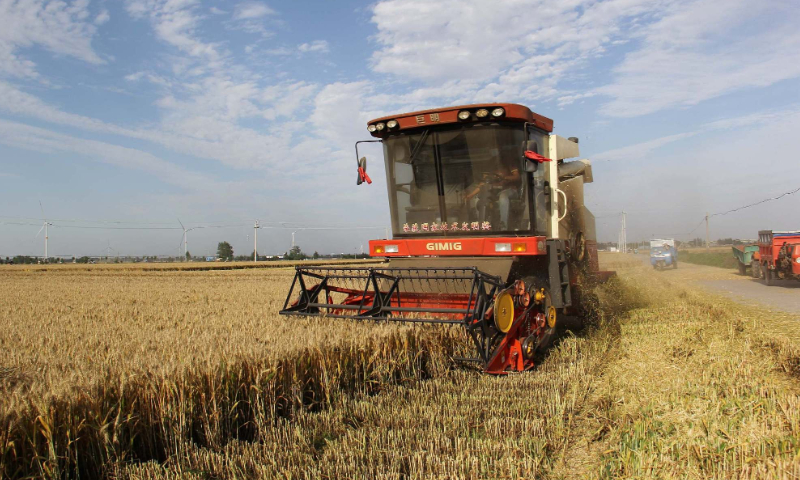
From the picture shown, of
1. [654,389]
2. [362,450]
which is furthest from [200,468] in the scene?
[654,389]

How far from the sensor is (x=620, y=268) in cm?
1348

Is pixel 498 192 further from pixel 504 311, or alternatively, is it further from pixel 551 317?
pixel 504 311

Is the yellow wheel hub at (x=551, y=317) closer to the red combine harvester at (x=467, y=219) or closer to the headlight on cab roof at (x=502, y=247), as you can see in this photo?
the red combine harvester at (x=467, y=219)


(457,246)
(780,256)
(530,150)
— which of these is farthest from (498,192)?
(780,256)

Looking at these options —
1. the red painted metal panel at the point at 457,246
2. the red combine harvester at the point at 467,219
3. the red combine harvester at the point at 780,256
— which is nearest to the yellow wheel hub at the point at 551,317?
the red combine harvester at the point at 467,219

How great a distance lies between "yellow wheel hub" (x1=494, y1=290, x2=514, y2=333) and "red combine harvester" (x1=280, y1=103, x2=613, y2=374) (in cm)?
21

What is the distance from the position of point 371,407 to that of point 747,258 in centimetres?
2001

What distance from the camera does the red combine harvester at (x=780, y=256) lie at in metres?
14.5

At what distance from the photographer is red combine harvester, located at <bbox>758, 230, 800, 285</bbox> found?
47.4 ft

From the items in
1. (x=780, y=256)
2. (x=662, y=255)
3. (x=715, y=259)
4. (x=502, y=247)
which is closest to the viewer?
(x=502, y=247)

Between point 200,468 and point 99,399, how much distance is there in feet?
2.19

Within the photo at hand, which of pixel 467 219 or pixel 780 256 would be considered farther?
pixel 780 256

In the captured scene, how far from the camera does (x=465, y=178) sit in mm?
6254

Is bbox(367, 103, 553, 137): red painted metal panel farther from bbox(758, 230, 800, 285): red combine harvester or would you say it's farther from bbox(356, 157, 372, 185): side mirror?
bbox(758, 230, 800, 285): red combine harvester
